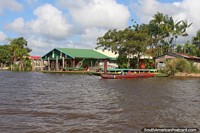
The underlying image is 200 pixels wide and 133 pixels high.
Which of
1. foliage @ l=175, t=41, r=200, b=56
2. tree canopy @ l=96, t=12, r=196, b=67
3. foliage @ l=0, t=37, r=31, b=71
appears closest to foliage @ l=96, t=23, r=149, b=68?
tree canopy @ l=96, t=12, r=196, b=67

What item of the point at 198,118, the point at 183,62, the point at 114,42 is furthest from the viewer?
the point at 114,42

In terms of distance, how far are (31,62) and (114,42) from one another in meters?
28.4

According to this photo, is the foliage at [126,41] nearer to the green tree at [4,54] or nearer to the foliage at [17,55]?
the foliage at [17,55]

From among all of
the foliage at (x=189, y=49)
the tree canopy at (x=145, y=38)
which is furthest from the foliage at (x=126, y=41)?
the foliage at (x=189, y=49)

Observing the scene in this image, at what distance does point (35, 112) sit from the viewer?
42.4 ft

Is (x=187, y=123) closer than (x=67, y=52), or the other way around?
(x=187, y=123)

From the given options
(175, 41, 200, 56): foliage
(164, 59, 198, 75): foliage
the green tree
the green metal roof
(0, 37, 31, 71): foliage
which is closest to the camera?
(164, 59, 198, 75): foliage

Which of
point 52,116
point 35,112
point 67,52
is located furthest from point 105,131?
point 67,52

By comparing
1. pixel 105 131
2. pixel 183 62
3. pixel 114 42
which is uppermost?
pixel 114 42

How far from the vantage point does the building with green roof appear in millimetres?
57281

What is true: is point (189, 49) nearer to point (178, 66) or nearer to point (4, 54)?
point (178, 66)

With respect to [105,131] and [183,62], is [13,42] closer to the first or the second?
[183,62]

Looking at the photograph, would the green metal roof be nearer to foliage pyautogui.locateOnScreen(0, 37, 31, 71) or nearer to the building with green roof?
the building with green roof

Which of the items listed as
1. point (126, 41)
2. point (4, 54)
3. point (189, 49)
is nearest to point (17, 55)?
point (4, 54)
